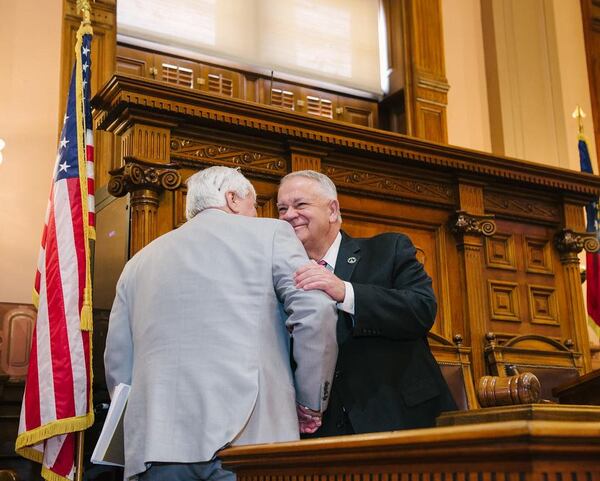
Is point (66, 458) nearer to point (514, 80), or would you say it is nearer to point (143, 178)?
point (143, 178)

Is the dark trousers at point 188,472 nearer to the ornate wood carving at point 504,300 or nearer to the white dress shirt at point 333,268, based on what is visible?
the white dress shirt at point 333,268

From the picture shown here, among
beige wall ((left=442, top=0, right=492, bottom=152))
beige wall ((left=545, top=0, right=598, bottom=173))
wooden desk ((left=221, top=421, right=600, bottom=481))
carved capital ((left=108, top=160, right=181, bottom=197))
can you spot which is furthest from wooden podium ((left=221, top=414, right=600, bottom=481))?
beige wall ((left=545, top=0, right=598, bottom=173))

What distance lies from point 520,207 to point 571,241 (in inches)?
15.2

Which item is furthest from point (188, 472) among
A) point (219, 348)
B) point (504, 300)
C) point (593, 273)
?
point (593, 273)

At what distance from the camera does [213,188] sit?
8.59 feet

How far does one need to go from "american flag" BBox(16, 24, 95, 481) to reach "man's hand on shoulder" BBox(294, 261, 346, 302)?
1560 millimetres

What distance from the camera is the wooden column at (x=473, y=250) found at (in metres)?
4.92

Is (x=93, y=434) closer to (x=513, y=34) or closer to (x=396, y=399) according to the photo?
(x=396, y=399)

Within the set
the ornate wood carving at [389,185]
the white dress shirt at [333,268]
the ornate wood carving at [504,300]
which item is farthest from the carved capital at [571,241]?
the white dress shirt at [333,268]

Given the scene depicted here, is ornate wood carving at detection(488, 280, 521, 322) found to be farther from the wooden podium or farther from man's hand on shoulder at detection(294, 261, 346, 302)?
the wooden podium

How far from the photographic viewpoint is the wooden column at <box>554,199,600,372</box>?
532 cm

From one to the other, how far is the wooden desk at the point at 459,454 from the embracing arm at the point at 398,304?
1080mm

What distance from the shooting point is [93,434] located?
4.02 m

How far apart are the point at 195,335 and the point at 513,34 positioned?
7269mm
